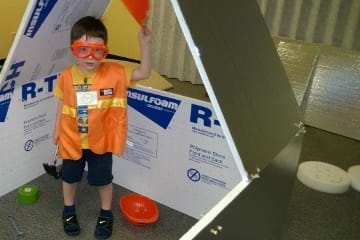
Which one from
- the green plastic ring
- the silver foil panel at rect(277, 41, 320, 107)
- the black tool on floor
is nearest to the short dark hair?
the black tool on floor

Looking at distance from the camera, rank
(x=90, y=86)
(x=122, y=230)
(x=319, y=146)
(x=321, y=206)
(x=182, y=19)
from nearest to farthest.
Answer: (x=182, y=19), (x=90, y=86), (x=122, y=230), (x=321, y=206), (x=319, y=146)

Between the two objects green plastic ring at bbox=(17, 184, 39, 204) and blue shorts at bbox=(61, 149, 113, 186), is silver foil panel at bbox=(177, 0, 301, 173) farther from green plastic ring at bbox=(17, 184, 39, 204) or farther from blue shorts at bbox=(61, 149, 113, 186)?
green plastic ring at bbox=(17, 184, 39, 204)

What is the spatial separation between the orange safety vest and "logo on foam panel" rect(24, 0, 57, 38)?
0.19 meters

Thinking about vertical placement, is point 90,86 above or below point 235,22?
below

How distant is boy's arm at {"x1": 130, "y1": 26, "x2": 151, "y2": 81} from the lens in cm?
139

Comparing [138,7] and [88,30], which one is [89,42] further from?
[138,7]

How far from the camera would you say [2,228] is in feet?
5.30

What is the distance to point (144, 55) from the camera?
1486 millimetres

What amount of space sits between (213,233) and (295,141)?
577mm

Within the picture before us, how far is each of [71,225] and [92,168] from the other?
238mm

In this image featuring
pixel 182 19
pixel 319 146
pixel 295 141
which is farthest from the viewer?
pixel 319 146

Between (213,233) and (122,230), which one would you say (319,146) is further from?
(213,233)

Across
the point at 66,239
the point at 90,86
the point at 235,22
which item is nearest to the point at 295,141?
the point at 235,22

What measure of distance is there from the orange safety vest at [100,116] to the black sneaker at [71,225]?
26 centimetres
